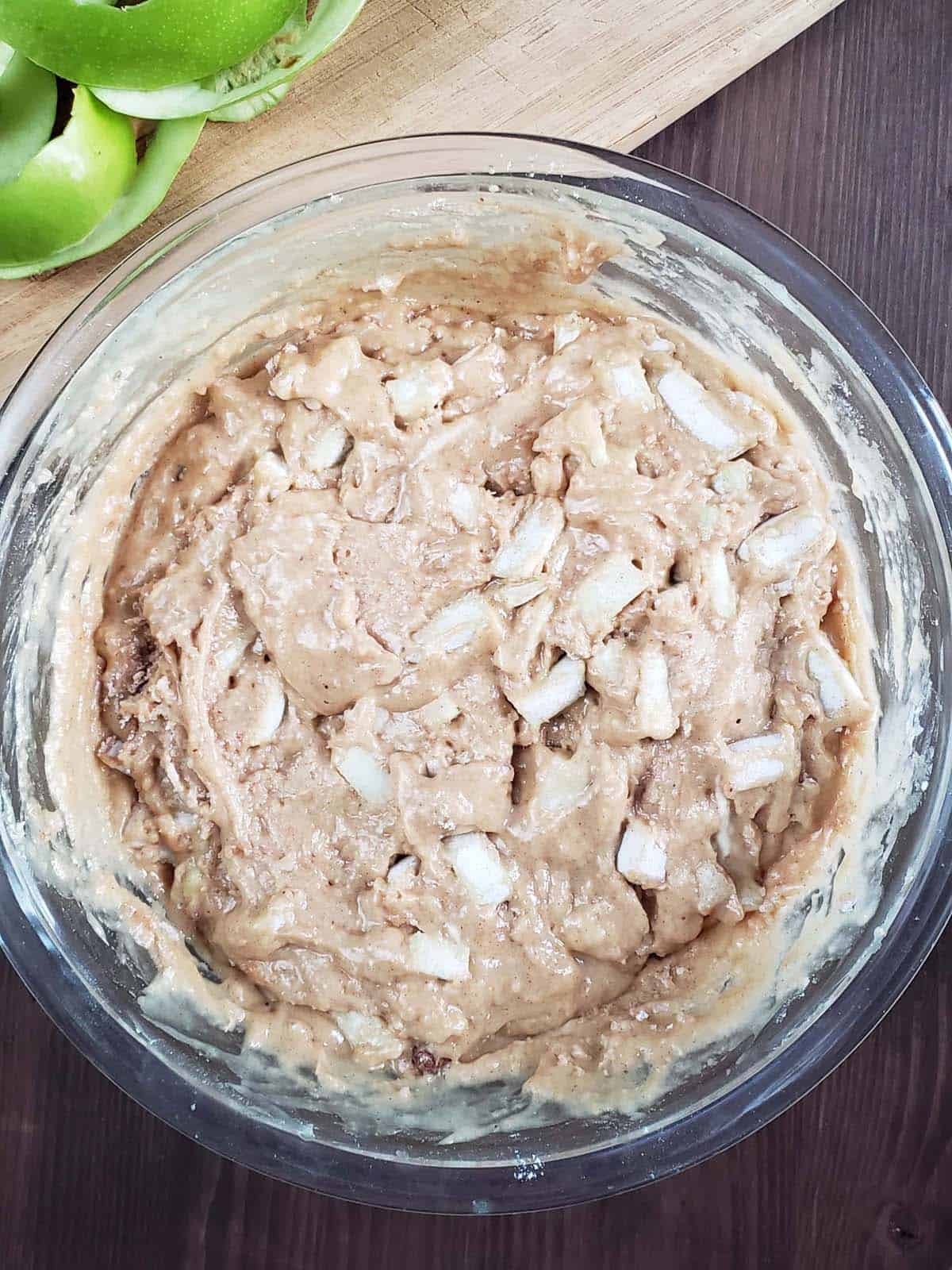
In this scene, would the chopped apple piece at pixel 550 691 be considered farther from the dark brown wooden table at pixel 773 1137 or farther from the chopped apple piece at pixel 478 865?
the dark brown wooden table at pixel 773 1137

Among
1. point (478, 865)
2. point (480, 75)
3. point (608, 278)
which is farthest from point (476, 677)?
point (480, 75)

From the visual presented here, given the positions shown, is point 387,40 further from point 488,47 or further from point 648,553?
point 648,553

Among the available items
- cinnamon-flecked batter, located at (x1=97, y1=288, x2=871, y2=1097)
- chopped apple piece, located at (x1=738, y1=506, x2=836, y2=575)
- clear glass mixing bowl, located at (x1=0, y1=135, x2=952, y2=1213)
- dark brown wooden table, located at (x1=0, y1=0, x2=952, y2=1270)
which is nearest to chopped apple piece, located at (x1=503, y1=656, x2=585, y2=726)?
cinnamon-flecked batter, located at (x1=97, y1=288, x2=871, y2=1097)

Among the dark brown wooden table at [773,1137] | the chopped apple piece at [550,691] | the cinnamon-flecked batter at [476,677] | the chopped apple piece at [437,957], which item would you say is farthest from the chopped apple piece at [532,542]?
the dark brown wooden table at [773,1137]

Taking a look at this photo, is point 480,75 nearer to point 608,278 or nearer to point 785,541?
point 608,278

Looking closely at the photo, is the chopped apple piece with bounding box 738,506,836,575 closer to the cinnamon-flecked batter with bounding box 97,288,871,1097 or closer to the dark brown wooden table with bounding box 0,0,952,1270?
the cinnamon-flecked batter with bounding box 97,288,871,1097
